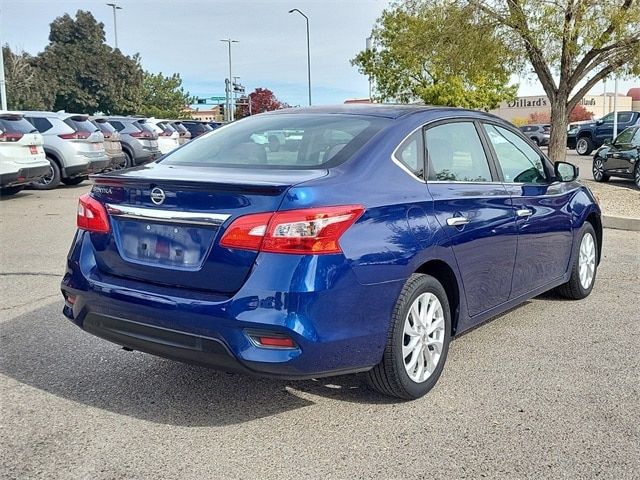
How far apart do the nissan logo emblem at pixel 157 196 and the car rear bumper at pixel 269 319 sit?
417 mm

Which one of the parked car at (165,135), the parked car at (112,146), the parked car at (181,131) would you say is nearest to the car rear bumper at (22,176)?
the parked car at (112,146)

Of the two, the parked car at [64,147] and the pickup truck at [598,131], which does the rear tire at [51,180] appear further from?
the pickup truck at [598,131]

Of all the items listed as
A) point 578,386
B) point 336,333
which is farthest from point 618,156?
point 336,333

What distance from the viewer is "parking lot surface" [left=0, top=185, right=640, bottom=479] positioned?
10.0ft

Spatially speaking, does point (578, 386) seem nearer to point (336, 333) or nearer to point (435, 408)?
point (435, 408)

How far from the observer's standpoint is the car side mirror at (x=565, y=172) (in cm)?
544

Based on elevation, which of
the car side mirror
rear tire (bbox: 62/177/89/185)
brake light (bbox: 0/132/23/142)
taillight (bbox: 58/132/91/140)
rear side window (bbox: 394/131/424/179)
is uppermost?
taillight (bbox: 58/132/91/140)

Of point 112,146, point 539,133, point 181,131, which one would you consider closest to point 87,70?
point 181,131

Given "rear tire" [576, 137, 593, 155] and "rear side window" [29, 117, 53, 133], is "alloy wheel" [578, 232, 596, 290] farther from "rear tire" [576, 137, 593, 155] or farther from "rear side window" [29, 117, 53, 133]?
"rear tire" [576, 137, 593, 155]

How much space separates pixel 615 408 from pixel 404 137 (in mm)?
1881

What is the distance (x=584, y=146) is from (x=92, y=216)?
29.7 meters

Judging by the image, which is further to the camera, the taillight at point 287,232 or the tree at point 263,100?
the tree at point 263,100

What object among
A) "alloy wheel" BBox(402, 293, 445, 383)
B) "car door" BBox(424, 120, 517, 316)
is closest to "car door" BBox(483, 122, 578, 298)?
"car door" BBox(424, 120, 517, 316)

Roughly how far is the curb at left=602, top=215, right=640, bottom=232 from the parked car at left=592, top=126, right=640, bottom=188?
15.6ft
